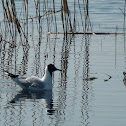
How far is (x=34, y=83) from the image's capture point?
10.5 m

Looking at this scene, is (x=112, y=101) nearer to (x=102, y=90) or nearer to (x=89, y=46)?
(x=102, y=90)

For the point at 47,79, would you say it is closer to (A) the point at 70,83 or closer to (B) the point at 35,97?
(A) the point at 70,83

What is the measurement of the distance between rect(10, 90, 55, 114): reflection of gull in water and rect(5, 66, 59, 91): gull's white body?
112mm

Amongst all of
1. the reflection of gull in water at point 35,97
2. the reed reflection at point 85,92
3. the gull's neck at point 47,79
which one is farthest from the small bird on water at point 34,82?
the reed reflection at point 85,92

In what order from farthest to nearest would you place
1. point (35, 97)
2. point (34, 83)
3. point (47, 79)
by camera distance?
point (47, 79) → point (34, 83) → point (35, 97)

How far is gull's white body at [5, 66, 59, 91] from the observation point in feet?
34.1

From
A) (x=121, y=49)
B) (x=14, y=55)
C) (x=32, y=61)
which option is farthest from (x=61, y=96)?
(x=121, y=49)

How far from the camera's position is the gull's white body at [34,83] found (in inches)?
409

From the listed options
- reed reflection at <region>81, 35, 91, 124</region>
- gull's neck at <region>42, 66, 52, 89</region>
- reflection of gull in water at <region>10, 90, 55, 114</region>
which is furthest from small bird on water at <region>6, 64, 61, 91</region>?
reed reflection at <region>81, 35, 91, 124</region>

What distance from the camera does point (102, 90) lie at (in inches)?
399

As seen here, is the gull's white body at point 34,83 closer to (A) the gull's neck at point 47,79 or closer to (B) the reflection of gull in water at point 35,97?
(A) the gull's neck at point 47,79

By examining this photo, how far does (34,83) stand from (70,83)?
A: 713 millimetres

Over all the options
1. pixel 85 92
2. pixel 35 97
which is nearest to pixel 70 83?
pixel 85 92

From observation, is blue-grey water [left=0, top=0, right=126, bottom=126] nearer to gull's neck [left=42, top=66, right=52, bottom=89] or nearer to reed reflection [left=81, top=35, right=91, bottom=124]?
reed reflection [left=81, top=35, right=91, bottom=124]
